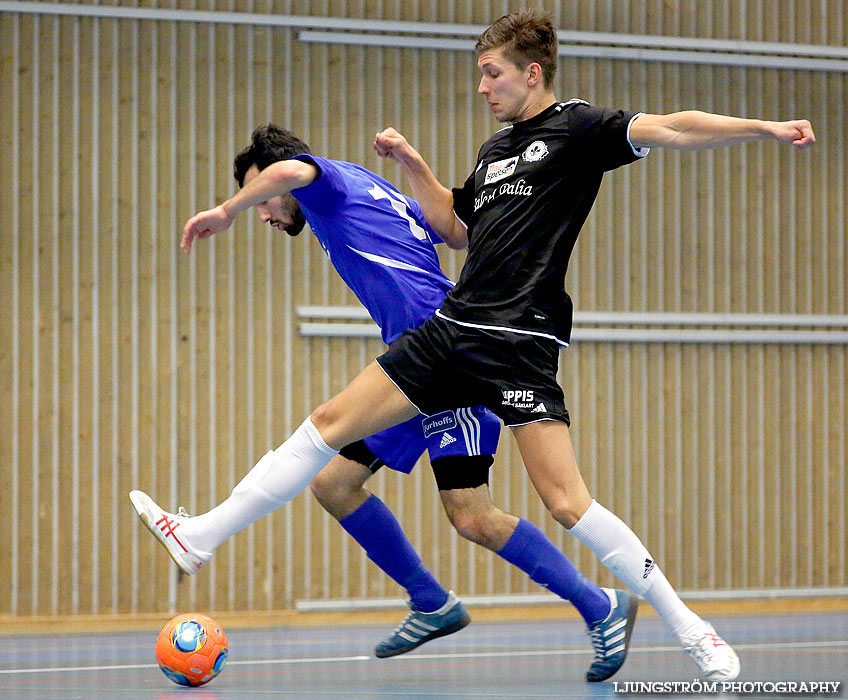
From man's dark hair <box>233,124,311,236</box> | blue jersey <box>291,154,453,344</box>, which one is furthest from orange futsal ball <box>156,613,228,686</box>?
man's dark hair <box>233,124,311,236</box>

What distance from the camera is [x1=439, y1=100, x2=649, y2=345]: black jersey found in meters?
3.55

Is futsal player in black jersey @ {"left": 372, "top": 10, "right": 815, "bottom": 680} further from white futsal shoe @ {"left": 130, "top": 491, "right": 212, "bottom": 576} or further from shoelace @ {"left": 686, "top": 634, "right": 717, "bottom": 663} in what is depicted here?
white futsal shoe @ {"left": 130, "top": 491, "right": 212, "bottom": 576}

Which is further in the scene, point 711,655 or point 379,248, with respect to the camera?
point 379,248

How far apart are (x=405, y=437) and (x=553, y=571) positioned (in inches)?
28.0

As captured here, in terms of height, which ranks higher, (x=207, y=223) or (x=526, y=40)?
(x=526, y=40)

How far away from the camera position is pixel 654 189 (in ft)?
26.8

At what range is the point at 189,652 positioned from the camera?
154 inches

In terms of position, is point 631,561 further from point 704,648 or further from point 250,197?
point 250,197

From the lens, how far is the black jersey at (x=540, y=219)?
3.55 meters

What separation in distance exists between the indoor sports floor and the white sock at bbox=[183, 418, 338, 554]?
0.53 meters

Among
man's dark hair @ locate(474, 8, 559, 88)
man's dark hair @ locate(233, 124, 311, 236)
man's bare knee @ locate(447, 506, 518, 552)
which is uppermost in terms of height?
man's dark hair @ locate(474, 8, 559, 88)

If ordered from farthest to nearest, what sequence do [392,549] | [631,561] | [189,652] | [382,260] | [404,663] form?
[404,663]
[392,549]
[382,260]
[189,652]
[631,561]

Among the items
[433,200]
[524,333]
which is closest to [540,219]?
[524,333]

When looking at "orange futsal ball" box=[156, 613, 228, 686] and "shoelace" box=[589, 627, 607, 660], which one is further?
"shoelace" box=[589, 627, 607, 660]
